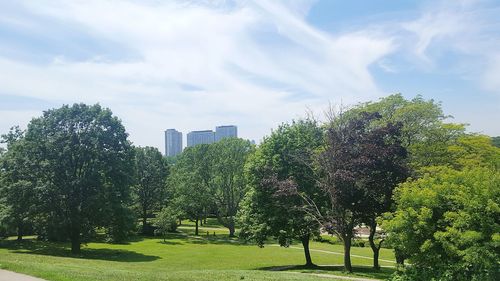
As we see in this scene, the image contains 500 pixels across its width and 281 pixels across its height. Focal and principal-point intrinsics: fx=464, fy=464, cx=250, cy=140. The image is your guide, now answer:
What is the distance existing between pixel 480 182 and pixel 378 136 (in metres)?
8.77

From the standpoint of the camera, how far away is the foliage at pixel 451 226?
1661 cm

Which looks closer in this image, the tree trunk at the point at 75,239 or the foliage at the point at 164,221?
the tree trunk at the point at 75,239

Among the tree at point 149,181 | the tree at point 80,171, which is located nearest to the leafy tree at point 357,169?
the tree at point 80,171

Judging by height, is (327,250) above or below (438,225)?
below

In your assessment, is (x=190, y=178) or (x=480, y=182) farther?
(x=190, y=178)

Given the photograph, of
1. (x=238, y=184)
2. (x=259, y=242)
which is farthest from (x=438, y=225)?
(x=238, y=184)

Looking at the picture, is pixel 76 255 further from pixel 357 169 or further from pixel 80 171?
pixel 357 169

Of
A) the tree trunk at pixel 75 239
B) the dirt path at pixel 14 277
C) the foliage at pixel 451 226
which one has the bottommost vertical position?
the tree trunk at pixel 75 239

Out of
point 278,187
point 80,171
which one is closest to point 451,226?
point 278,187

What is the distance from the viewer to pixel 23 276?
53.3 ft

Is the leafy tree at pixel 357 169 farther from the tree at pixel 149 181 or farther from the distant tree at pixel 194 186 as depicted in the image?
the tree at pixel 149 181

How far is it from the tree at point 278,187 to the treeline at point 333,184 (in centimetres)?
9

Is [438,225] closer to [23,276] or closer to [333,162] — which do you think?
[333,162]

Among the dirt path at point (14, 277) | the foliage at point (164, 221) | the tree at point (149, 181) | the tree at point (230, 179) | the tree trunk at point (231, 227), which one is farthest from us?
the tree at point (149, 181)
